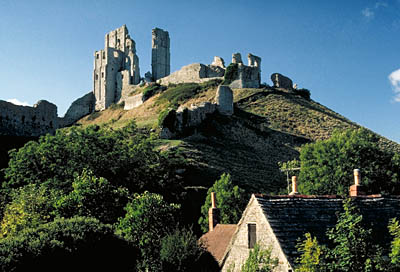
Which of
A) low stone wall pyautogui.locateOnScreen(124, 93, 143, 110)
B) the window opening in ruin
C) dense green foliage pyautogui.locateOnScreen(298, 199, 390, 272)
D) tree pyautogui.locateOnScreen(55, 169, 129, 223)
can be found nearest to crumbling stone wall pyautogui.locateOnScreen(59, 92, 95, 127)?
low stone wall pyautogui.locateOnScreen(124, 93, 143, 110)

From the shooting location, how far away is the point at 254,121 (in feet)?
242

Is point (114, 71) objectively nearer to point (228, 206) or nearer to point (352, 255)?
point (228, 206)

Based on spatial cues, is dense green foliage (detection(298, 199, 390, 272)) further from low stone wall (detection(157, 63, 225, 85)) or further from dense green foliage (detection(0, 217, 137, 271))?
low stone wall (detection(157, 63, 225, 85))

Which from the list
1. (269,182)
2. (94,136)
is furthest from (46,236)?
(269,182)

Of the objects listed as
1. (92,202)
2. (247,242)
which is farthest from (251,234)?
(92,202)

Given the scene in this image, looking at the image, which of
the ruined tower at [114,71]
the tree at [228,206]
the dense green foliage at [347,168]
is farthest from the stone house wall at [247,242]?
the ruined tower at [114,71]

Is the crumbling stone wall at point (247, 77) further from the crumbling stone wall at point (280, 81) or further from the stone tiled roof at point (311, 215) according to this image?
the stone tiled roof at point (311, 215)

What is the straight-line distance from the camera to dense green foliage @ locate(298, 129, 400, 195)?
32.8 m

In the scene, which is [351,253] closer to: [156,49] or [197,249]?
[197,249]

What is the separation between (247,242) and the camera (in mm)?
14273

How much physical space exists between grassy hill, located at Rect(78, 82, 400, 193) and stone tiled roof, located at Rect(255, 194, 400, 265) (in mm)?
27305

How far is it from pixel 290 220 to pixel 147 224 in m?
9.21

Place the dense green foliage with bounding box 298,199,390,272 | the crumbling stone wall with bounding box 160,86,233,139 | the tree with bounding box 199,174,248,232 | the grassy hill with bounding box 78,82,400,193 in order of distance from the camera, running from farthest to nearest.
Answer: the crumbling stone wall with bounding box 160,86,233,139, the grassy hill with bounding box 78,82,400,193, the tree with bounding box 199,174,248,232, the dense green foliage with bounding box 298,199,390,272

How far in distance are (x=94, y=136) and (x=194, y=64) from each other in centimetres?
6279
